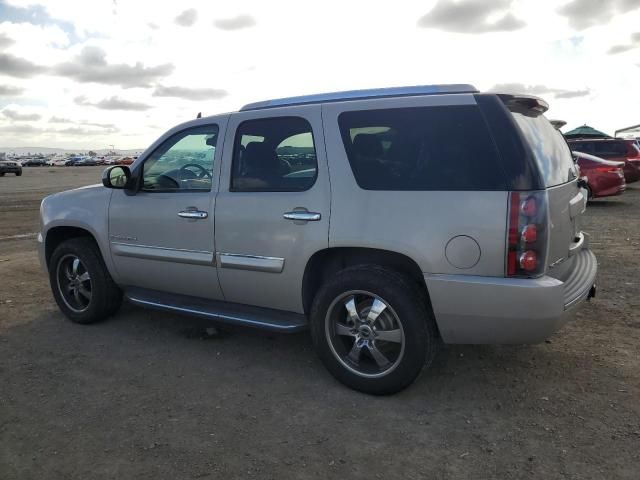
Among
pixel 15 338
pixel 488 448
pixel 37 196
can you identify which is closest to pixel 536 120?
pixel 488 448

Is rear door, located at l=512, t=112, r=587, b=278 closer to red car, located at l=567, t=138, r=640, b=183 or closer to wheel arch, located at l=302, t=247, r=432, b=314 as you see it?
wheel arch, located at l=302, t=247, r=432, b=314

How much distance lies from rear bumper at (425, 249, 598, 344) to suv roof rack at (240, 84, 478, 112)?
1173 millimetres

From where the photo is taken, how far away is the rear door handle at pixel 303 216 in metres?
3.58

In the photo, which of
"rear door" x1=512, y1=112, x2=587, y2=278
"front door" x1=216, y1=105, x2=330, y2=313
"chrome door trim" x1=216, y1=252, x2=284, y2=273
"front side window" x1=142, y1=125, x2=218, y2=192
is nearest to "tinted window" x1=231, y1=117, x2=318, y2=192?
"front door" x1=216, y1=105, x2=330, y2=313

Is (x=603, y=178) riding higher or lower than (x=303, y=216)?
lower

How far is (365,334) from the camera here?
3510 mm

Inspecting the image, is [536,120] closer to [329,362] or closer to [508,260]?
[508,260]

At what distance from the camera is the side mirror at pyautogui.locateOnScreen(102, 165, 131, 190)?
4543mm

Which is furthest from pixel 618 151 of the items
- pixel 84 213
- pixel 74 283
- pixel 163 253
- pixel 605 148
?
pixel 74 283

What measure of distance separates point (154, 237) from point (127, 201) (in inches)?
18.6

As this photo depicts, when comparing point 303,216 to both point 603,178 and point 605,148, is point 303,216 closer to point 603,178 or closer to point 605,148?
point 603,178

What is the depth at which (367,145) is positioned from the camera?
355cm

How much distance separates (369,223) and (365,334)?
73 cm

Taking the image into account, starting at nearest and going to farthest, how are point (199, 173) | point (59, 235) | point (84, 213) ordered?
point (199, 173) → point (84, 213) → point (59, 235)
